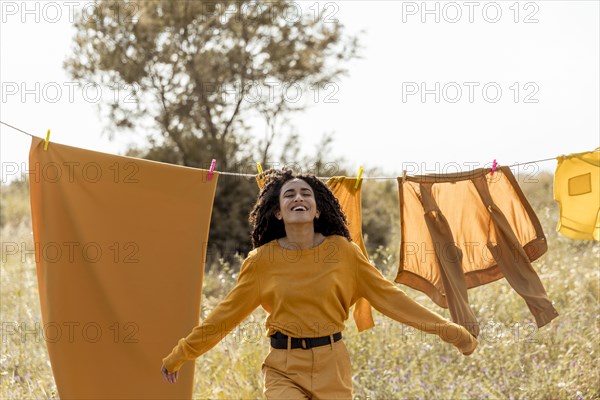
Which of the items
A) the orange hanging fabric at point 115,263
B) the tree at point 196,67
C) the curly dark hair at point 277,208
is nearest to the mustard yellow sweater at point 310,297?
the curly dark hair at point 277,208

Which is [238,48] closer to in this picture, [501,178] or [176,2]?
[176,2]

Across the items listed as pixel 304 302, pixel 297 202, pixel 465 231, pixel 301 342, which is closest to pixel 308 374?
pixel 301 342

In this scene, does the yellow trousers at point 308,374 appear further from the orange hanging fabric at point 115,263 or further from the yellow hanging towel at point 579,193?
the yellow hanging towel at point 579,193

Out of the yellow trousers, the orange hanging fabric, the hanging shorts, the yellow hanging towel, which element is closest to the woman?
the yellow trousers

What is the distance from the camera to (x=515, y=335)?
256 inches

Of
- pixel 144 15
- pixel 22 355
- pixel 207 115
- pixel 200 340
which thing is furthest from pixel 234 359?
pixel 144 15

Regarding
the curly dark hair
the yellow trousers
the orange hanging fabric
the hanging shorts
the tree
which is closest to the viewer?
the yellow trousers

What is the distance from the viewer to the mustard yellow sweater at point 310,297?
12.5 feet

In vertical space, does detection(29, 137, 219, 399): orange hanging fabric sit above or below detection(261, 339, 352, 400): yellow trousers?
A: above

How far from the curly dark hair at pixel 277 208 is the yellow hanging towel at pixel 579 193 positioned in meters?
1.40

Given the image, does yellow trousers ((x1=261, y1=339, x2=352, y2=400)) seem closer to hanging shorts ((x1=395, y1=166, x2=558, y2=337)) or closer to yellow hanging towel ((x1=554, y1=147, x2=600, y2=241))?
hanging shorts ((x1=395, y1=166, x2=558, y2=337))

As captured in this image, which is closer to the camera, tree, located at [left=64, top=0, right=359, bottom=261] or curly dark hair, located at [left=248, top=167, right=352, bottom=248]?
curly dark hair, located at [left=248, top=167, right=352, bottom=248]

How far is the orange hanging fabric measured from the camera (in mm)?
4391

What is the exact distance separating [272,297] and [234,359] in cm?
232
